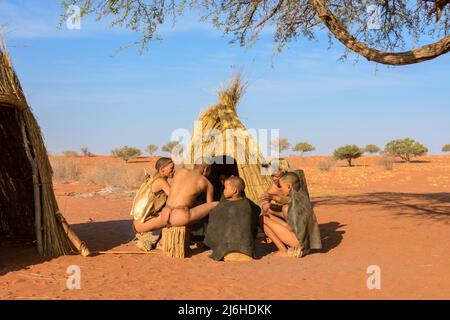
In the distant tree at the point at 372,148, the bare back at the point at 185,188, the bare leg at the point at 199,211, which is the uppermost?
the distant tree at the point at 372,148

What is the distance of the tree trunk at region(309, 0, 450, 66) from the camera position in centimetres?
771

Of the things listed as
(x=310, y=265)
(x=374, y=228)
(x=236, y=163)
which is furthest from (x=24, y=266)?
(x=374, y=228)

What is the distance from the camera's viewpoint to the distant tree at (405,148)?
1614 inches

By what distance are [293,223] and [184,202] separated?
1.48m

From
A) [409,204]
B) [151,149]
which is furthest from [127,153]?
[409,204]

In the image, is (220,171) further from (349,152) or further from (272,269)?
(349,152)

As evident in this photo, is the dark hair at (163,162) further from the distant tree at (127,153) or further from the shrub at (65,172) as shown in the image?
the distant tree at (127,153)

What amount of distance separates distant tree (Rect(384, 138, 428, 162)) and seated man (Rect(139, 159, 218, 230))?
36420mm

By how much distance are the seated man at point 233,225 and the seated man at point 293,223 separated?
0.29m

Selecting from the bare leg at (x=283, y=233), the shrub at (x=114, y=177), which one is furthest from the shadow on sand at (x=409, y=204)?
the shrub at (x=114, y=177)
